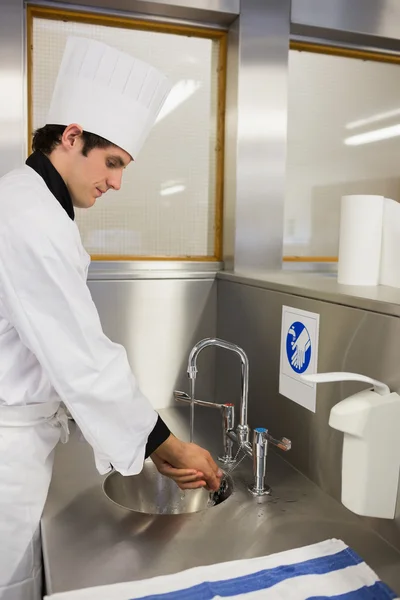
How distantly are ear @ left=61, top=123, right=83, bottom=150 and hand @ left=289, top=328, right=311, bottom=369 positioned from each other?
2.19 feet

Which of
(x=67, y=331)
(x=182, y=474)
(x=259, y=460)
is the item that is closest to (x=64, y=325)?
(x=67, y=331)

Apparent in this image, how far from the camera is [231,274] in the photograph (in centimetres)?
180

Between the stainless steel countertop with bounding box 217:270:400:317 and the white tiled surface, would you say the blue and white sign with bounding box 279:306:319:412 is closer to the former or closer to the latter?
the stainless steel countertop with bounding box 217:270:400:317

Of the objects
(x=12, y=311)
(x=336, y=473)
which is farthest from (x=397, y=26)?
(x=12, y=311)

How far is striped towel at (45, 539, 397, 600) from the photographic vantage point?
0.88m

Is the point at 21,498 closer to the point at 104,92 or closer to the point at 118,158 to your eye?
the point at 118,158

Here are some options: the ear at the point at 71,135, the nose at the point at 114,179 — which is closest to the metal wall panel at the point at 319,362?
the nose at the point at 114,179

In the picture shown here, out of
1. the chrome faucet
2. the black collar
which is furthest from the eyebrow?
the chrome faucet

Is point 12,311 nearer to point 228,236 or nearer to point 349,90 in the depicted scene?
point 228,236

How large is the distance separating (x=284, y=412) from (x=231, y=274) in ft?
1.79

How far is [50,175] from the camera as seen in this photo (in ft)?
3.84

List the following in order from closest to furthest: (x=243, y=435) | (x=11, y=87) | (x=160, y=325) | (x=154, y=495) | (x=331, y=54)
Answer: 1. (x=243, y=435)
2. (x=154, y=495)
3. (x=11, y=87)
4. (x=160, y=325)
5. (x=331, y=54)

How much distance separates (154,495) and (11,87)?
127 centimetres

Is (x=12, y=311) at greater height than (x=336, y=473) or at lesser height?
greater
